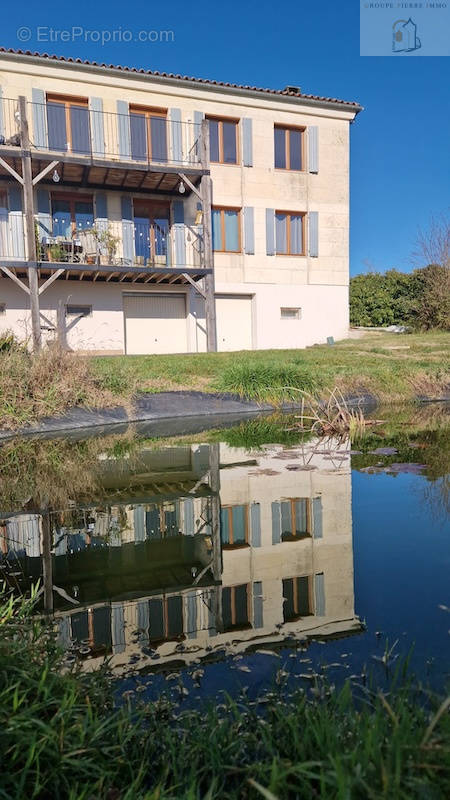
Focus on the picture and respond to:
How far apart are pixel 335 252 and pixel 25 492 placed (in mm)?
15628

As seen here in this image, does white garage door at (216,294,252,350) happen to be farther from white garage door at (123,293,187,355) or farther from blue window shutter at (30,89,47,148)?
blue window shutter at (30,89,47,148)

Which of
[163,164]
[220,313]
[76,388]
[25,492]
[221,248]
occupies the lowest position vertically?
[25,492]

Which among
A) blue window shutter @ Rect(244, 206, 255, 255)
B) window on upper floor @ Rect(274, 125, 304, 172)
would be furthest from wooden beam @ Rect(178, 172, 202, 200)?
window on upper floor @ Rect(274, 125, 304, 172)

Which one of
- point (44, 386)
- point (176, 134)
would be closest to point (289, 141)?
point (176, 134)

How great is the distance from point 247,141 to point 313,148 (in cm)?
228

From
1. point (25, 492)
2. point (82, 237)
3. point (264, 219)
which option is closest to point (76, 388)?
point (25, 492)

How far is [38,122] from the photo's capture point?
15.0 meters

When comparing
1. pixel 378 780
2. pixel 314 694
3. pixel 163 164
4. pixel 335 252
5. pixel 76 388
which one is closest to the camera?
pixel 378 780

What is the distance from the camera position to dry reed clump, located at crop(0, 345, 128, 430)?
863cm

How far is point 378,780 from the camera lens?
Answer: 134cm

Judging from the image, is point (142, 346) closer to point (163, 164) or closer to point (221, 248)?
point (221, 248)

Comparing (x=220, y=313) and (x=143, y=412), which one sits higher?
(x=220, y=313)

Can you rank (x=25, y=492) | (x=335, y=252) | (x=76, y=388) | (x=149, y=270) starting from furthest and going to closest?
(x=335, y=252) → (x=149, y=270) → (x=76, y=388) → (x=25, y=492)

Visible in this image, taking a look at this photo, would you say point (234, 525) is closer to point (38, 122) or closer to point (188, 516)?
point (188, 516)
